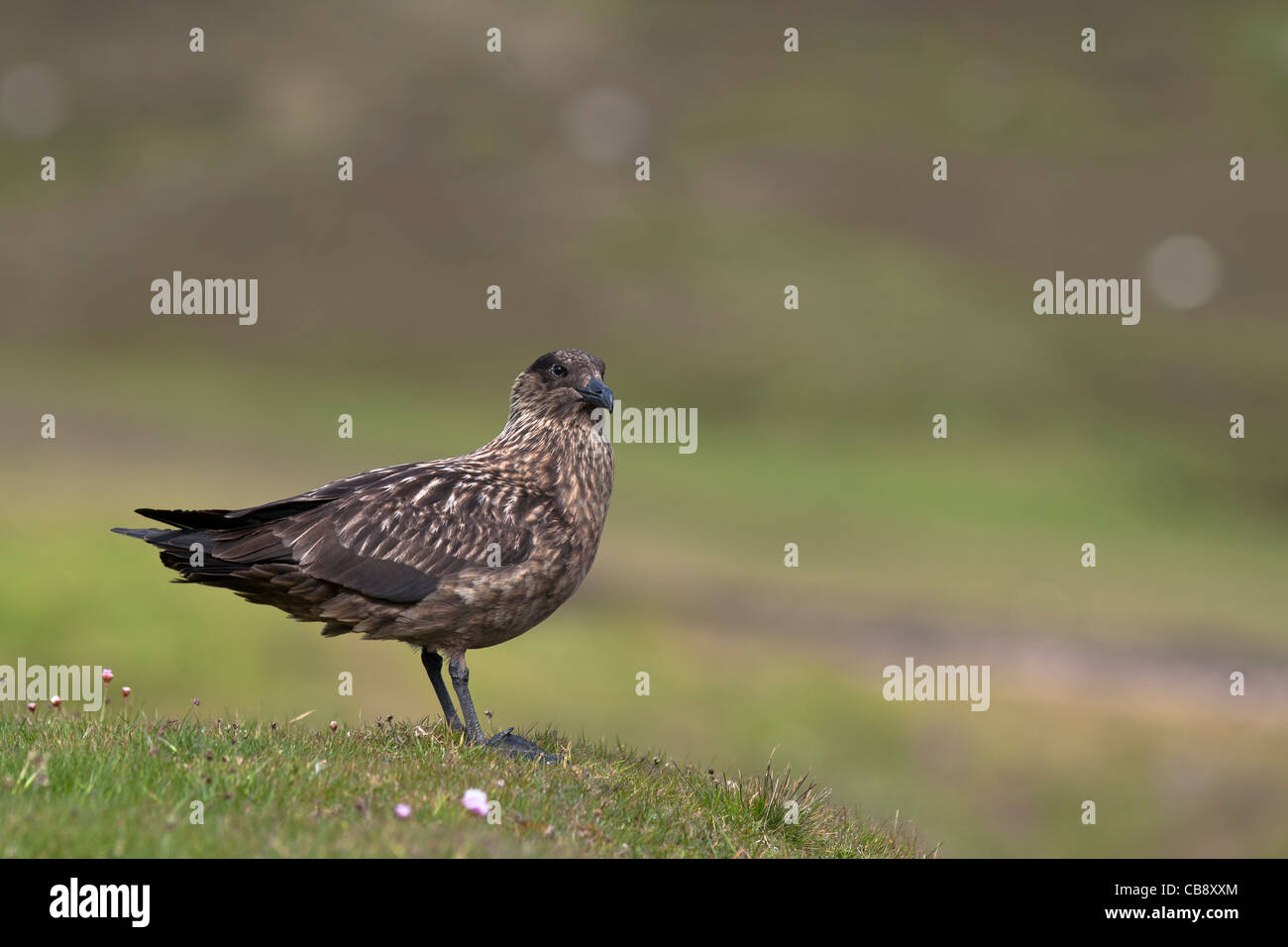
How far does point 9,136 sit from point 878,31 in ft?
233

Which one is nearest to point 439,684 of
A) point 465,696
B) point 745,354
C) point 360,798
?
point 465,696

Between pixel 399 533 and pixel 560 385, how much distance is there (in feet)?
6.24

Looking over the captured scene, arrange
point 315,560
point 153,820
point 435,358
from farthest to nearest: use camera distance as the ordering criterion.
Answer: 1. point 435,358
2. point 315,560
3. point 153,820

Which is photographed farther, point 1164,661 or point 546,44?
point 546,44

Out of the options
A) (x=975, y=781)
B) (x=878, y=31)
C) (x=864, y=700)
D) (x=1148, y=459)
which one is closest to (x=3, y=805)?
(x=975, y=781)

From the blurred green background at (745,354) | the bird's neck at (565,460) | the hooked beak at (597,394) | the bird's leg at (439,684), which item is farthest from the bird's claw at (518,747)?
the blurred green background at (745,354)

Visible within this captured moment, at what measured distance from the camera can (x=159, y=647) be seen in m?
36.5

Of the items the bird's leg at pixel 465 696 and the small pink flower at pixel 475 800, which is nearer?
the small pink flower at pixel 475 800

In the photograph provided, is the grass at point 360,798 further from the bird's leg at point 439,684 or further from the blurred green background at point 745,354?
the blurred green background at point 745,354

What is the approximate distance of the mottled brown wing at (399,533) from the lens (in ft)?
31.9

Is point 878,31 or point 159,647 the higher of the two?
point 878,31

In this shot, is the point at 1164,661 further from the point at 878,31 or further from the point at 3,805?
the point at 878,31

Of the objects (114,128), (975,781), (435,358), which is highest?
(114,128)

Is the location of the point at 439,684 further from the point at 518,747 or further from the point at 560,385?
the point at 560,385
